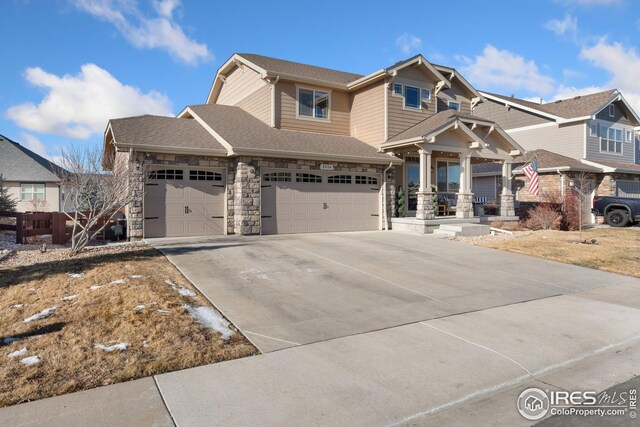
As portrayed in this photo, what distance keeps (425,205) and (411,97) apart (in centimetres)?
557

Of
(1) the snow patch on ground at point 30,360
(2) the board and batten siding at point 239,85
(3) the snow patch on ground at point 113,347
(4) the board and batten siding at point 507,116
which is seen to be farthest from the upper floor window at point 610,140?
(1) the snow patch on ground at point 30,360

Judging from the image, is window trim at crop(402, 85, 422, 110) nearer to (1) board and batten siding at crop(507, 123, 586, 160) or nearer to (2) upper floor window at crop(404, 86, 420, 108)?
(2) upper floor window at crop(404, 86, 420, 108)

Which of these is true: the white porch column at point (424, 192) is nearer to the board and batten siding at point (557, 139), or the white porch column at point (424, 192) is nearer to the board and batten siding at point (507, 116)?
the board and batten siding at point (557, 139)

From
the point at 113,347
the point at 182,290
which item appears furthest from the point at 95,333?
the point at 182,290

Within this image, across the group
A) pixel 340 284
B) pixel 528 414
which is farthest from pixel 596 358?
pixel 340 284

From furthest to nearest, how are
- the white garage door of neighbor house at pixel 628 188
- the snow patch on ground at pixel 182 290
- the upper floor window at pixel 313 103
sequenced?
the white garage door of neighbor house at pixel 628 188 < the upper floor window at pixel 313 103 < the snow patch on ground at pixel 182 290

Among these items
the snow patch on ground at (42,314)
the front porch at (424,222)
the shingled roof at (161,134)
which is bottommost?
the snow patch on ground at (42,314)

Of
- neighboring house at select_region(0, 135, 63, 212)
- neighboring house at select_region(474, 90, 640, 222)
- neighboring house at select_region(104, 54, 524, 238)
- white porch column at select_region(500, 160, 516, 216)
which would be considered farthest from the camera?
neighboring house at select_region(0, 135, 63, 212)

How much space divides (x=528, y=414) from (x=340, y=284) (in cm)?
433

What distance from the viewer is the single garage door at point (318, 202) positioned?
14406 mm

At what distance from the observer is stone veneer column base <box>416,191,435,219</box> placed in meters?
15.5

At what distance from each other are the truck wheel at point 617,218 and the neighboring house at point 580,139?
249 centimetres

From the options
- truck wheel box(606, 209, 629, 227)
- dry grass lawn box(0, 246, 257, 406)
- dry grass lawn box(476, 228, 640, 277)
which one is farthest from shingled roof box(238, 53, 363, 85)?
truck wheel box(606, 209, 629, 227)

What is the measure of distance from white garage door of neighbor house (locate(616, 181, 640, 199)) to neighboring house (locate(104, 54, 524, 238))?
11640 millimetres
